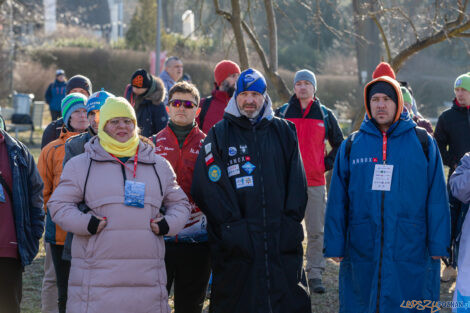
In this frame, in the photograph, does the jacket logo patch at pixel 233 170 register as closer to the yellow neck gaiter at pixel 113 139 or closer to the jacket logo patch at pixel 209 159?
the jacket logo patch at pixel 209 159

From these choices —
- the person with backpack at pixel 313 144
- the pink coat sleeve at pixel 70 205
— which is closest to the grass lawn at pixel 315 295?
the person with backpack at pixel 313 144

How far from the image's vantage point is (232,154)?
4504mm

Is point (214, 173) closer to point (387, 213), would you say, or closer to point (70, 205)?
point (70, 205)

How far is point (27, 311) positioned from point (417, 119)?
4.38 metres

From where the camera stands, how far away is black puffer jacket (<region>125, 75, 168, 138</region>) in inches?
277

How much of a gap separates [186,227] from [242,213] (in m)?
0.57

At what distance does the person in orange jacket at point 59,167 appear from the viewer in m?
5.00

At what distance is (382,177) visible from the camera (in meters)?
4.43

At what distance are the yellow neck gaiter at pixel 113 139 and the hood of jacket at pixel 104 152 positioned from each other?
3cm

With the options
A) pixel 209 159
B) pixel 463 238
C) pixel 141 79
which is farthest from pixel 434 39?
pixel 209 159

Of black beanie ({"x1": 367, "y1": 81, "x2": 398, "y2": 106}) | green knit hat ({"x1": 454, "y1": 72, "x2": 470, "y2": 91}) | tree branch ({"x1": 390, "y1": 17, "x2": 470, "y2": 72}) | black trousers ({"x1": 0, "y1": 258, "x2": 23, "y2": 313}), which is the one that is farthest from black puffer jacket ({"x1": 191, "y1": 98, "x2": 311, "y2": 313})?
tree branch ({"x1": 390, "y1": 17, "x2": 470, "y2": 72})

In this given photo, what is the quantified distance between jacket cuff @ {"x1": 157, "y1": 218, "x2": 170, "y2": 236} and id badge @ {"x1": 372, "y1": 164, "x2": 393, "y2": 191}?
55.0 inches

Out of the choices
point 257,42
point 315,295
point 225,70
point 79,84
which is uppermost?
point 257,42

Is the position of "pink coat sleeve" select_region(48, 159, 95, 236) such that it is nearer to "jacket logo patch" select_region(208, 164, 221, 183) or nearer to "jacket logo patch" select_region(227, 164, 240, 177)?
"jacket logo patch" select_region(208, 164, 221, 183)
